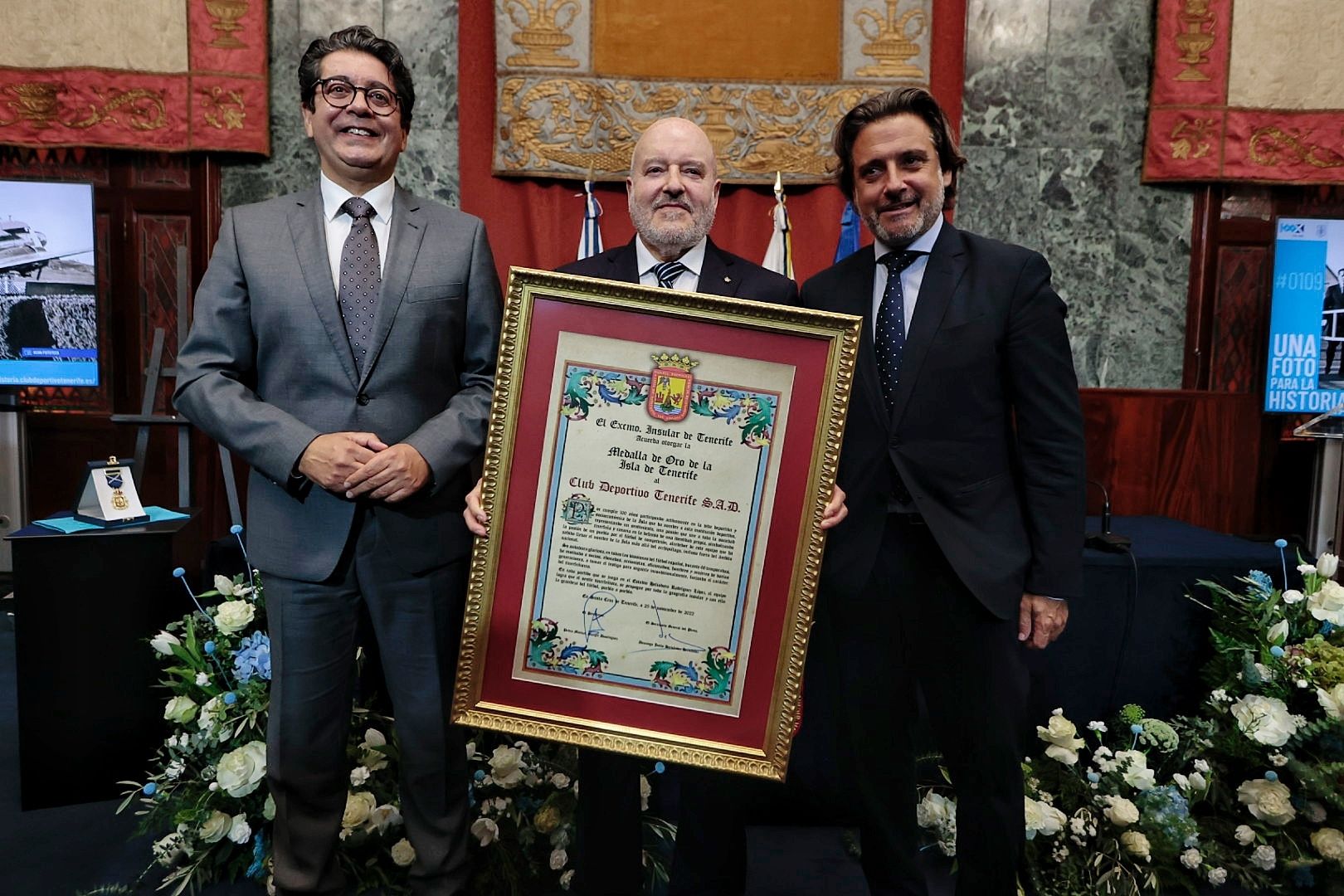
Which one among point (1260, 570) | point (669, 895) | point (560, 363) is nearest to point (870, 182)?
point (560, 363)

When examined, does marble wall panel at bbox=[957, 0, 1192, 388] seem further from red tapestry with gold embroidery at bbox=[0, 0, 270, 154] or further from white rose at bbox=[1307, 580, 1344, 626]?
red tapestry with gold embroidery at bbox=[0, 0, 270, 154]

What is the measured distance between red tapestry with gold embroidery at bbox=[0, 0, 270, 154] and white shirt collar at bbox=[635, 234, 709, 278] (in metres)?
3.19

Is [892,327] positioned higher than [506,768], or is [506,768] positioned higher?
[892,327]

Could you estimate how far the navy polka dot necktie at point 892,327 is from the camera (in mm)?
1678

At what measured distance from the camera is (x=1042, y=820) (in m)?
2.13

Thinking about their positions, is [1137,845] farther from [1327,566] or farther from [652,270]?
[652,270]

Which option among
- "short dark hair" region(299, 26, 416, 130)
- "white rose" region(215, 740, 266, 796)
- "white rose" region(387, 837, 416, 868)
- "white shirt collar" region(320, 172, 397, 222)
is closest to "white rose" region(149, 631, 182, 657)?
"white rose" region(215, 740, 266, 796)

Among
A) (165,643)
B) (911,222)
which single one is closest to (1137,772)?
(911,222)

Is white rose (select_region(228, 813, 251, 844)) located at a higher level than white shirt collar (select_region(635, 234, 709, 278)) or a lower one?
lower

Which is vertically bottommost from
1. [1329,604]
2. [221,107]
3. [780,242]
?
[1329,604]

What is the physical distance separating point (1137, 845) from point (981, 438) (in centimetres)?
124

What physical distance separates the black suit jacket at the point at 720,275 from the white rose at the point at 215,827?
1565mm

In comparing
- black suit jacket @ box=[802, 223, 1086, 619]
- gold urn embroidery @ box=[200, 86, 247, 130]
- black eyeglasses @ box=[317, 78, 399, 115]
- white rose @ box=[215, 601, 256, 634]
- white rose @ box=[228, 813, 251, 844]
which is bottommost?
white rose @ box=[228, 813, 251, 844]

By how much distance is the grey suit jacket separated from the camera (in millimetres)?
1597
